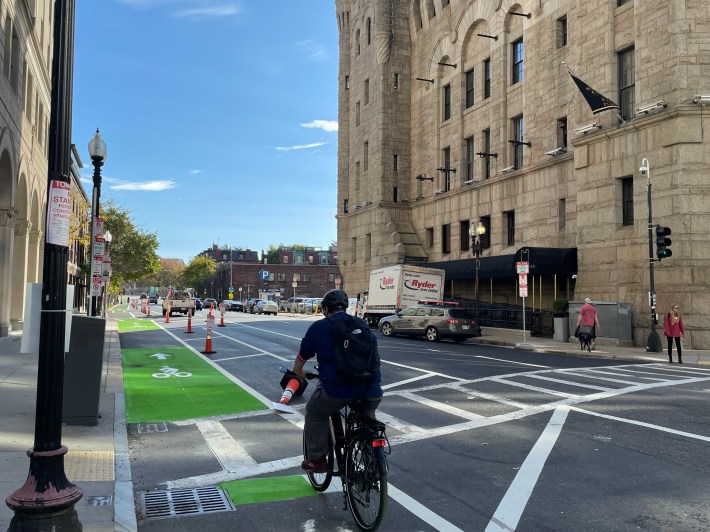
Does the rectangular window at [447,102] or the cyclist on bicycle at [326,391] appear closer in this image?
the cyclist on bicycle at [326,391]

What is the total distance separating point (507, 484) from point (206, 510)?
114 inches

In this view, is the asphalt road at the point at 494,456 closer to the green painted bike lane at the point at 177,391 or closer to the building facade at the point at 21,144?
the green painted bike lane at the point at 177,391

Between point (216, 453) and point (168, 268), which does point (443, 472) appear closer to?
point (216, 453)

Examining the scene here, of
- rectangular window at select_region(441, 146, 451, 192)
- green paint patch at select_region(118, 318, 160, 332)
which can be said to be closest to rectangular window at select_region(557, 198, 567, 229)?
rectangular window at select_region(441, 146, 451, 192)

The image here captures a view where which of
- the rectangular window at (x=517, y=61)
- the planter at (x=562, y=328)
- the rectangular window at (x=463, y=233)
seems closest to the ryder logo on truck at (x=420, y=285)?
the rectangular window at (x=463, y=233)

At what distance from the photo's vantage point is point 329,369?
5156mm

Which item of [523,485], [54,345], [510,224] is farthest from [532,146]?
[54,345]

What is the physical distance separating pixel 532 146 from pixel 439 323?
1205 cm

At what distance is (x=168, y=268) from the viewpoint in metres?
173

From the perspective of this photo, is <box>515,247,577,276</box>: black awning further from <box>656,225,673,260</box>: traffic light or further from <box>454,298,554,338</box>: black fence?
<box>656,225,673,260</box>: traffic light

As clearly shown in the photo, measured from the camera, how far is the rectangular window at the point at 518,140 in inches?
1324

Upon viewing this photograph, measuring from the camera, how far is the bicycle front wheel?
4594mm

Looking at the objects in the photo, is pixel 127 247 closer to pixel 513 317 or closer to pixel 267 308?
pixel 267 308

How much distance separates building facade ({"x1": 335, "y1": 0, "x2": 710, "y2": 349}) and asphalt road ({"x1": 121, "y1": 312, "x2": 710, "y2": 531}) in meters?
11.5
